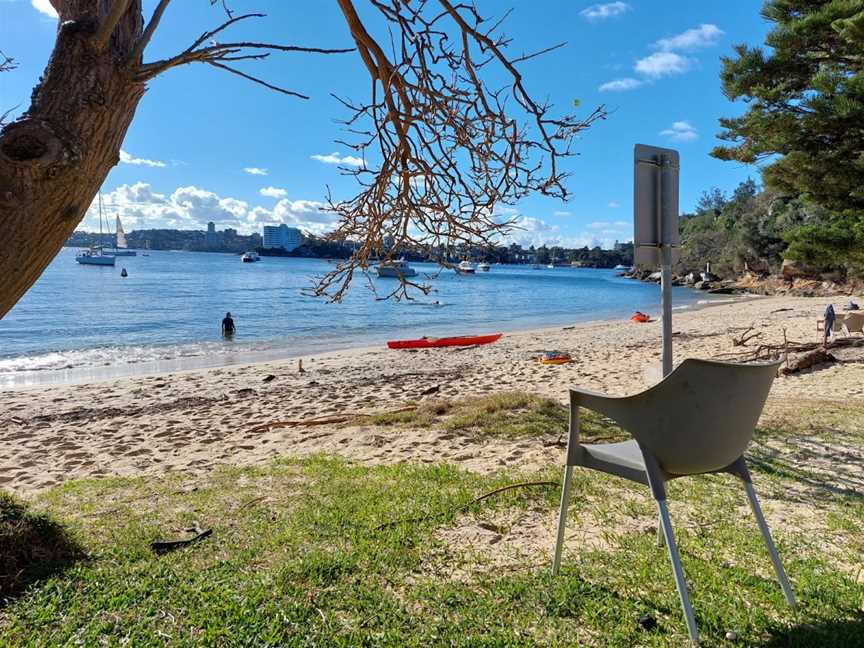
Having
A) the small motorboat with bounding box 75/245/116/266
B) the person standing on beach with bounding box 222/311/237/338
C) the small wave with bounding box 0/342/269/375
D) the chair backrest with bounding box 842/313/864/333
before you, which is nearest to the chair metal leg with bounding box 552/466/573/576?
the chair backrest with bounding box 842/313/864/333

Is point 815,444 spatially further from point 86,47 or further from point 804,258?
point 86,47

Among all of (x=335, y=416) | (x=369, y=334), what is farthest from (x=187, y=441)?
(x=369, y=334)

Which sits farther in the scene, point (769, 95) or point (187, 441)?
point (769, 95)

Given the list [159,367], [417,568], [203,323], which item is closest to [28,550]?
[417,568]

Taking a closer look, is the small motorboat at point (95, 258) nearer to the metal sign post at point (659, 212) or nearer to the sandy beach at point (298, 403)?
the sandy beach at point (298, 403)

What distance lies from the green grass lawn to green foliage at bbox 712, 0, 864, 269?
198 inches

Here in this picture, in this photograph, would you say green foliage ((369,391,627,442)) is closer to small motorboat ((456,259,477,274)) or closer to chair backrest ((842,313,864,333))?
small motorboat ((456,259,477,274))

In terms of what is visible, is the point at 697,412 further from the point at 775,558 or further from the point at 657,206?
the point at 657,206

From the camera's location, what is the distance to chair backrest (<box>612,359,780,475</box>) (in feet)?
6.14

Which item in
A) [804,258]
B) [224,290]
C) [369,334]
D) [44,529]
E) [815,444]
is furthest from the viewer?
[224,290]

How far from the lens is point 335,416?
690 cm

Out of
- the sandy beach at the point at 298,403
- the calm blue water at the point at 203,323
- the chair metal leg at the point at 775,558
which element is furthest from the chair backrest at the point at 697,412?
the calm blue water at the point at 203,323

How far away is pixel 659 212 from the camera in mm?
2896

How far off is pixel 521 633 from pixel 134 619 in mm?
1408
